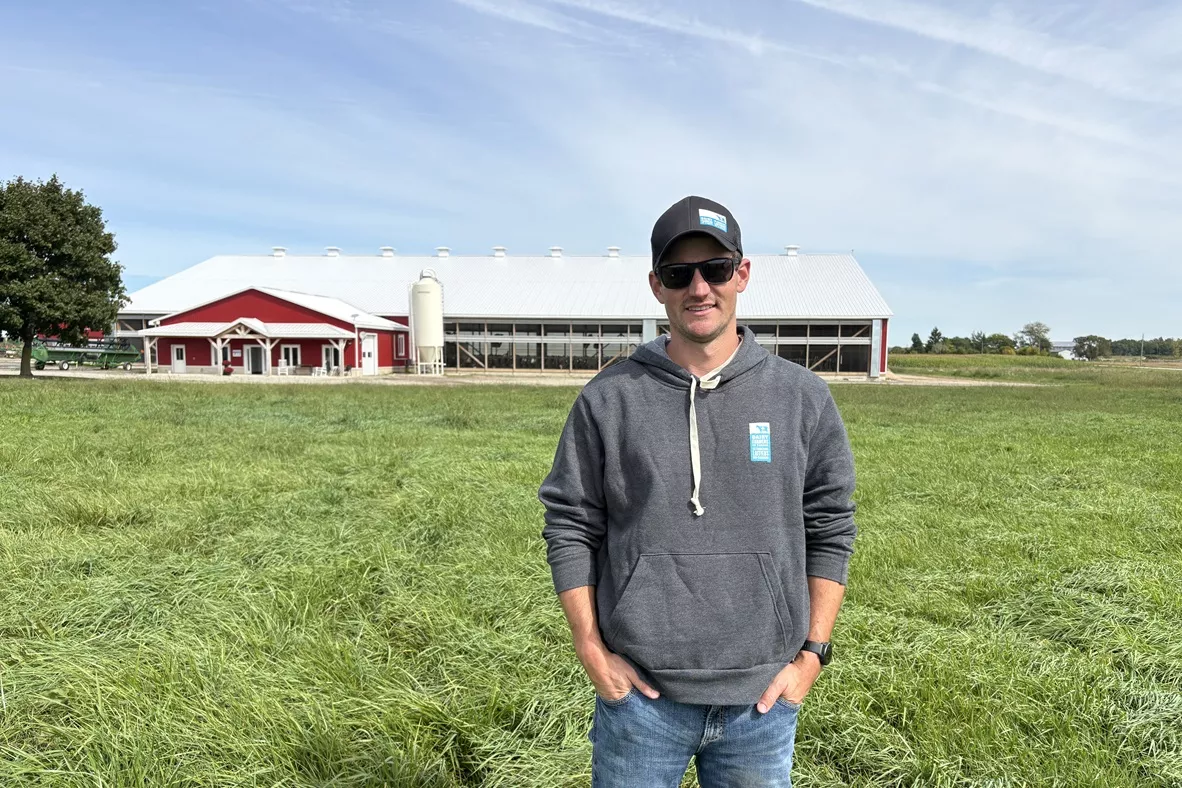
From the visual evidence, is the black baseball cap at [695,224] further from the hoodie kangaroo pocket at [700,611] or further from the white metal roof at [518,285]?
the white metal roof at [518,285]

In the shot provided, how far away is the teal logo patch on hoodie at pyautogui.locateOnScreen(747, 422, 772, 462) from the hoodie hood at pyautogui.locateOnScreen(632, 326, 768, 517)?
13cm

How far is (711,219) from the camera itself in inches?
66.4

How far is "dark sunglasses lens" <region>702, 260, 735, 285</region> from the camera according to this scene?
1.69 metres

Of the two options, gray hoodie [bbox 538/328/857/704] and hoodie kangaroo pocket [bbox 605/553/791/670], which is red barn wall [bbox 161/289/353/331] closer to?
gray hoodie [bbox 538/328/857/704]

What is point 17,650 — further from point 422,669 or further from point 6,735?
point 422,669

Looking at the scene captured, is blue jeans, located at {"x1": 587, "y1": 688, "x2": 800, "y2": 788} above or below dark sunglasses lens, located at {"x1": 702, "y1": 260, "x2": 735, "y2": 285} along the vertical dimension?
below

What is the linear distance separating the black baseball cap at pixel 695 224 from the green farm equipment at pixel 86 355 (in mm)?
44525

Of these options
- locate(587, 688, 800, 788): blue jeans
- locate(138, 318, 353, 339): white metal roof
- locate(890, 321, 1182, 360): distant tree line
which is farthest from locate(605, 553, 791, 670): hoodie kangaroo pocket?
locate(890, 321, 1182, 360): distant tree line

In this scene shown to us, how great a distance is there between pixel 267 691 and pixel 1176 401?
27.4 m

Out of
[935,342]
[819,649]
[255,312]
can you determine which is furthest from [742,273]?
[935,342]

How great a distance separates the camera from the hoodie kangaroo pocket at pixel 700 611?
1.61 m

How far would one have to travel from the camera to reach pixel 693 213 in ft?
5.50

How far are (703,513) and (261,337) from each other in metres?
38.5

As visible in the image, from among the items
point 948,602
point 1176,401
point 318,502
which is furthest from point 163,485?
point 1176,401
